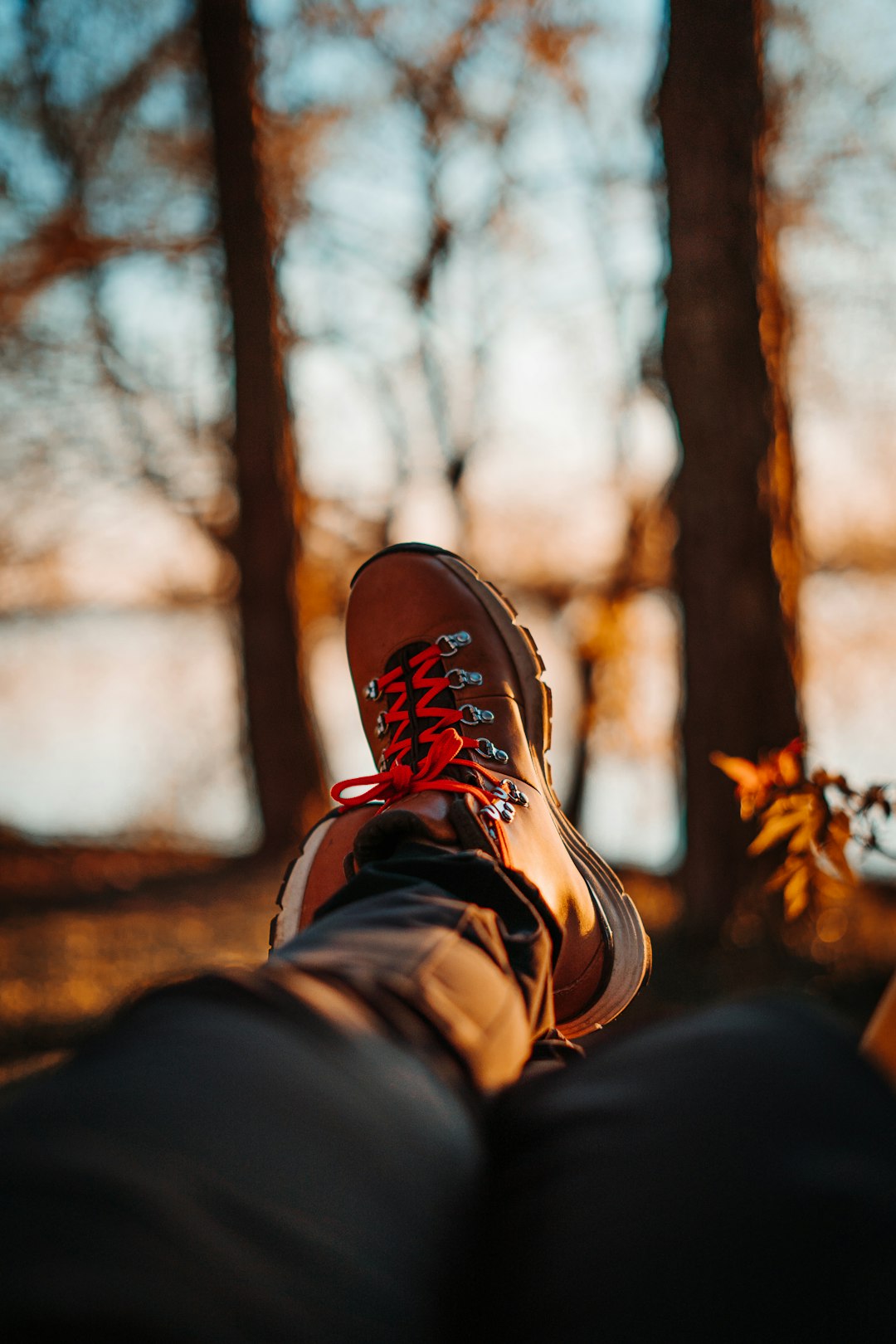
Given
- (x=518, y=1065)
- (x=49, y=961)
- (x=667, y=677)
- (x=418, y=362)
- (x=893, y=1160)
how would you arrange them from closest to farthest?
(x=893, y=1160) < (x=518, y=1065) < (x=49, y=961) < (x=667, y=677) < (x=418, y=362)

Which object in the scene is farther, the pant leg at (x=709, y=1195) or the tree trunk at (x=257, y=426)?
the tree trunk at (x=257, y=426)

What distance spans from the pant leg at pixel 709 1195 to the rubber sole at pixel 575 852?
0.81m

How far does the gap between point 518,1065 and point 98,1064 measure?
32 centimetres

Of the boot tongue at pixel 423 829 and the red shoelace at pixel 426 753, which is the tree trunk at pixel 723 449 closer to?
the red shoelace at pixel 426 753

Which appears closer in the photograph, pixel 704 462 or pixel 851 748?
pixel 704 462

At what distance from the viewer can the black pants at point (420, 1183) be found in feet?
1.25

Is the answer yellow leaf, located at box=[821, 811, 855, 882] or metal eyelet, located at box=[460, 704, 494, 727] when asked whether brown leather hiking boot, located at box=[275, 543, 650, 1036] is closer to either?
metal eyelet, located at box=[460, 704, 494, 727]

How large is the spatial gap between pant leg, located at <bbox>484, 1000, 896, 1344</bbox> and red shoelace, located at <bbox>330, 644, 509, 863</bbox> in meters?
0.60

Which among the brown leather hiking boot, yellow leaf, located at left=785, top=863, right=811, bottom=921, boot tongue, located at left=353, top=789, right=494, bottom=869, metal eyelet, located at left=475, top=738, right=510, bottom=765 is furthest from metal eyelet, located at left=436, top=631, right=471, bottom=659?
yellow leaf, located at left=785, top=863, right=811, bottom=921

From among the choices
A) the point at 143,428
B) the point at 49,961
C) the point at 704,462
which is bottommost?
the point at 49,961

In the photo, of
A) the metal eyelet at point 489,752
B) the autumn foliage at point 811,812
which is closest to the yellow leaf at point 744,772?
the autumn foliage at point 811,812

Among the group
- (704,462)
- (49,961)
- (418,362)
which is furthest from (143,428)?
(704,462)

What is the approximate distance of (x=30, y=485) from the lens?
14.8 feet

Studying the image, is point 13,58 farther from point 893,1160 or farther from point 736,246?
point 893,1160
